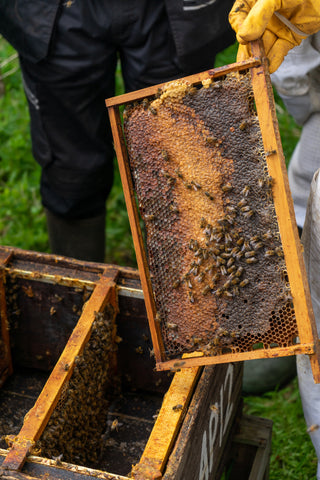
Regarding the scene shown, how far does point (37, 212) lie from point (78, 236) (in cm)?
114

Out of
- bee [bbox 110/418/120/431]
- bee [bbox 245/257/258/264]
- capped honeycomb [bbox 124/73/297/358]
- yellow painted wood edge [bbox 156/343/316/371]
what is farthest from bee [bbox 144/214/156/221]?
bee [bbox 110/418/120/431]

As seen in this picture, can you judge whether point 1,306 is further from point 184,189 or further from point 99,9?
point 99,9

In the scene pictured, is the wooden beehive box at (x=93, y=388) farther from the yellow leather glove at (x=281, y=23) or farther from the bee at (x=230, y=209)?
the yellow leather glove at (x=281, y=23)

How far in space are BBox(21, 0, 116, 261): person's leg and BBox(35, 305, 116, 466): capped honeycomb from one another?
117 cm

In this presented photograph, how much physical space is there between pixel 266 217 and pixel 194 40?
4.54 ft

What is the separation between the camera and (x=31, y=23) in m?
3.02

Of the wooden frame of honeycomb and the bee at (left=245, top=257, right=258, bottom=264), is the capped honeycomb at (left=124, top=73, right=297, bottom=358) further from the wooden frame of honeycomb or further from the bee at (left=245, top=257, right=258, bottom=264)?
the wooden frame of honeycomb

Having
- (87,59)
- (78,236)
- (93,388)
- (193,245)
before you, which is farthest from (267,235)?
(78,236)

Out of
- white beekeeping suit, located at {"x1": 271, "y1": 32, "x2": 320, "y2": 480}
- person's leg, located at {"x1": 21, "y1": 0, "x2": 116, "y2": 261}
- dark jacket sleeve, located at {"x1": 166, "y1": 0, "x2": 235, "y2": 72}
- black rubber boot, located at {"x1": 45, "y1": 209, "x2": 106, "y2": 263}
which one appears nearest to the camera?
white beekeeping suit, located at {"x1": 271, "y1": 32, "x2": 320, "y2": 480}

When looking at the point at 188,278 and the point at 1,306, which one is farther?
the point at 1,306

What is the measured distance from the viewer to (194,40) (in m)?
3.01

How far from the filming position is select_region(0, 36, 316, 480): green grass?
11.3 feet

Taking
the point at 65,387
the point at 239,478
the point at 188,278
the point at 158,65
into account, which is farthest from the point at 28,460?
the point at 158,65

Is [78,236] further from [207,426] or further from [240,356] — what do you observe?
[240,356]
